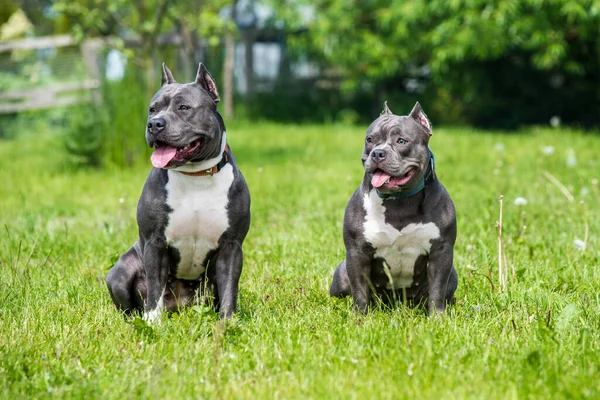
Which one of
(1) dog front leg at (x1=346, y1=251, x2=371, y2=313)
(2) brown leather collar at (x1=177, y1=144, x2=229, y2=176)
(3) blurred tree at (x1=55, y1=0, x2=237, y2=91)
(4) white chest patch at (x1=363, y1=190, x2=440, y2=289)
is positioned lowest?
(1) dog front leg at (x1=346, y1=251, x2=371, y2=313)

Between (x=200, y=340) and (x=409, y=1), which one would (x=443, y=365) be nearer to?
(x=200, y=340)

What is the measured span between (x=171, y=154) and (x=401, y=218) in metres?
1.18

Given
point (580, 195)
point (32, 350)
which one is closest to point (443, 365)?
point (32, 350)

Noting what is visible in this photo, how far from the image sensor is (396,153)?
3766 millimetres

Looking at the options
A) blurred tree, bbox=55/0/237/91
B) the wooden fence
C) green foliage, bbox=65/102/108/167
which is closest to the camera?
green foliage, bbox=65/102/108/167

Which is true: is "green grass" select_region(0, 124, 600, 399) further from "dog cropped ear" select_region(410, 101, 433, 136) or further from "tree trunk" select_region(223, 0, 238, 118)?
"tree trunk" select_region(223, 0, 238, 118)

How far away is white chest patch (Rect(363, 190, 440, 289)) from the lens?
12.8 ft

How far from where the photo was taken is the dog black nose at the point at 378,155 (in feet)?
12.2

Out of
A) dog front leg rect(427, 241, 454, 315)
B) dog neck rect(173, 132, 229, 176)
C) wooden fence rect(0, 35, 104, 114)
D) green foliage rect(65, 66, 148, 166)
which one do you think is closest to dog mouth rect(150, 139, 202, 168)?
dog neck rect(173, 132, 229, 176)

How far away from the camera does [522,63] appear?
16844mm

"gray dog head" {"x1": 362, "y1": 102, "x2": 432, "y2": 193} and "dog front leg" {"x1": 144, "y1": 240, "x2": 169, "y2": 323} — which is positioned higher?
"gray dog head" {"x1": 362, "y1": 102, "x2": 432, "y2": 193}

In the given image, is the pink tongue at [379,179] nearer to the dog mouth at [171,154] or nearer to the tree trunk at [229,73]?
the dog mouth at [171,154]

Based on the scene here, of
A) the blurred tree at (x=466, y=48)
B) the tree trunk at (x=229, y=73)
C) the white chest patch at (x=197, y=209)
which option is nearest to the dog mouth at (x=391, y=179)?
the white chest patch at (x=197, y=209)

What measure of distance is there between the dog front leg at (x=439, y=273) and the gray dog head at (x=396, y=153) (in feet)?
1.23
